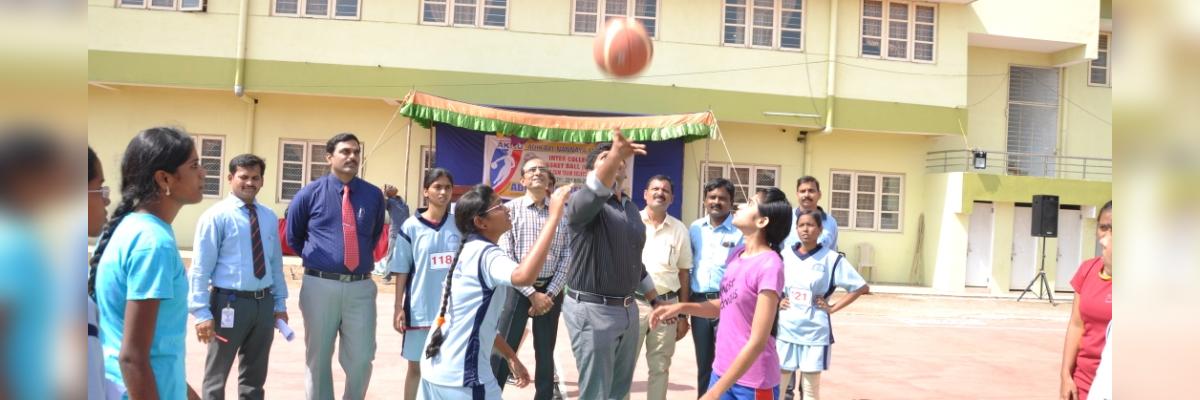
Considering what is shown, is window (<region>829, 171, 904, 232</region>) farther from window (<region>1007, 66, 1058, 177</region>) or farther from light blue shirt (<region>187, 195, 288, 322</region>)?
light blue shirt (<region>187, 195, 288, 322</region>)

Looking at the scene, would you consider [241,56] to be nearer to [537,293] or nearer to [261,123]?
[261,123]

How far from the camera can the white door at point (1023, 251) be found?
20531 mm

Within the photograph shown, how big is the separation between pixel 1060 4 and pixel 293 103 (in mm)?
18869

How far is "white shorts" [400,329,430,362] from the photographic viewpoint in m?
5.54

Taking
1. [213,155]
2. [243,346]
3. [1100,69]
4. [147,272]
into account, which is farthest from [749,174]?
[147,272]

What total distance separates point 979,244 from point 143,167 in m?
21.1

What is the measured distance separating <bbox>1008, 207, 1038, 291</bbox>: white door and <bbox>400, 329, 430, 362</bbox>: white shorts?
744 inches

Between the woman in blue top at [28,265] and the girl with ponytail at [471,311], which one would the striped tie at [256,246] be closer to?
the girl with ponytail at [471,311]

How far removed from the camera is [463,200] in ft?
12.4

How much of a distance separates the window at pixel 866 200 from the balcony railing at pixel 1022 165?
108 cm

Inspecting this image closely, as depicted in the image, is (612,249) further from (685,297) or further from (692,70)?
(692,70)

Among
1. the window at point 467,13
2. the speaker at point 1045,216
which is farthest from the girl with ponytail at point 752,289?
the speaker at point 1045,216

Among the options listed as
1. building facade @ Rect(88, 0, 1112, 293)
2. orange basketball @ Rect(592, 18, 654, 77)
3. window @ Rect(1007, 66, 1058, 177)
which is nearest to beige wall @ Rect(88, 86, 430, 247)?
building facade @ Rect(88, 0, 1112, 293)

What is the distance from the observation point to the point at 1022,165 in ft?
72.0
